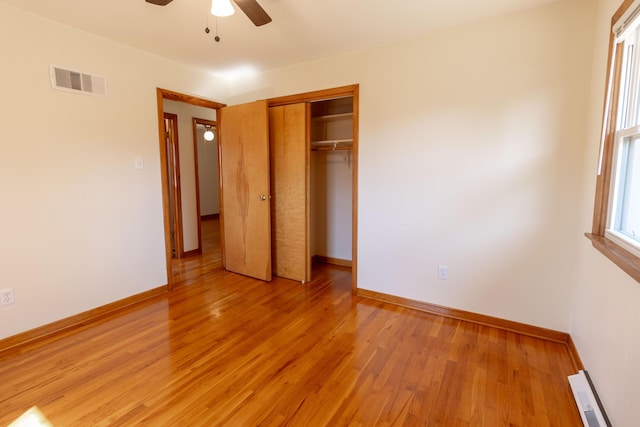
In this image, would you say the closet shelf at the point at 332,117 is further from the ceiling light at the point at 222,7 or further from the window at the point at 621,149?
the window at the point at 621,149

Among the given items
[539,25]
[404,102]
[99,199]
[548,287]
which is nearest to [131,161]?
[99,199]

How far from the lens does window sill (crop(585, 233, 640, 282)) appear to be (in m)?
1.22

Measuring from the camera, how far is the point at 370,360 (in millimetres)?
2041

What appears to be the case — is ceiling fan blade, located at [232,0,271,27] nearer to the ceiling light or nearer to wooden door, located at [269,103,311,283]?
the ceiling light

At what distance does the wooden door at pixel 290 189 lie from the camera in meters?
3.35

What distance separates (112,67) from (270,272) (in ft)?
8.18

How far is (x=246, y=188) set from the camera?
359 cm

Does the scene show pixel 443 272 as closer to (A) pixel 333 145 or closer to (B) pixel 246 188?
(A) pixel 333 145

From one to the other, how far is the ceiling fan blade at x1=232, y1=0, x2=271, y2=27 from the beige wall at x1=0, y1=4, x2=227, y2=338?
1.68 m

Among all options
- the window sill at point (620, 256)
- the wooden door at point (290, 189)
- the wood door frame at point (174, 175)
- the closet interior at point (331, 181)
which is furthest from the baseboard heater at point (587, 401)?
the wood door frame at point (174, 175)

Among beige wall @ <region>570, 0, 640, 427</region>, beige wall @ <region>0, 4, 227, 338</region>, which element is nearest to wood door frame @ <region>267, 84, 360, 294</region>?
beige wall @ <region>0, 4, 227, 338</region>

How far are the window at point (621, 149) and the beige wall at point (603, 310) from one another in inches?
4.7

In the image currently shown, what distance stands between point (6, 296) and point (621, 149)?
13.1 ft

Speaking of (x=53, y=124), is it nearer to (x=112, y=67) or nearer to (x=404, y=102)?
(x=112, y=67)
